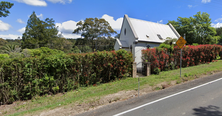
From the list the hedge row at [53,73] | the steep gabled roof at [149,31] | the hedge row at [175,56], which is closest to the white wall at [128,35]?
the steep gabled roof at [149,31]

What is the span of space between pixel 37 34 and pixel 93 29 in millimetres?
19174

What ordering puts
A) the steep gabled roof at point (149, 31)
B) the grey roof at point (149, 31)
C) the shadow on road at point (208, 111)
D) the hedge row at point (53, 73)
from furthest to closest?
1. the grey roof at point (149, 31)
2. the steep gabled roof at point (149, 31)
3. the hedge row at point (53, 73)
4. the shadow on road at point (208, 111)

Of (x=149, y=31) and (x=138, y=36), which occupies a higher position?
(x=149, y=31)

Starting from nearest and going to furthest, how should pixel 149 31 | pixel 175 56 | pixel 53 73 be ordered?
pixel 53 73 < pixel 175 56 < pixel 149 31

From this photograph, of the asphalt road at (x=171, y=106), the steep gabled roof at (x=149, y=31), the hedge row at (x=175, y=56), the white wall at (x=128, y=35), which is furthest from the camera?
the steep gabled roof at (x=149, y=31)

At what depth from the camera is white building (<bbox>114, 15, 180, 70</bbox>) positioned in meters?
17.4

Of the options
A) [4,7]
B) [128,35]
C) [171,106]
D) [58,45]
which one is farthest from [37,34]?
[171,106]

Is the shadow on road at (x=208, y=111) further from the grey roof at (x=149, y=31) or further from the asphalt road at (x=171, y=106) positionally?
the grey roof at (x=149, y=31)

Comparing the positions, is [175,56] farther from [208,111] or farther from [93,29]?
[93,29]

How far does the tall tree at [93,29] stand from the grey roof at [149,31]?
2761 cm

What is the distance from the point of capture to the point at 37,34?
145 feet

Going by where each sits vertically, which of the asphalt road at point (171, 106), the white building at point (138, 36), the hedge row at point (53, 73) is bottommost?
the asphalt road at point (171, 106)

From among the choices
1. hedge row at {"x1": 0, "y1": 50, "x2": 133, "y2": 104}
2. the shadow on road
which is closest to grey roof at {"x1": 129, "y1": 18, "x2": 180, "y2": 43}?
hedge row at {"x1": 0, "y1": 50, "x2": 133, "y2": 104}

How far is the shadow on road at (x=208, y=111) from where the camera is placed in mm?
4333
